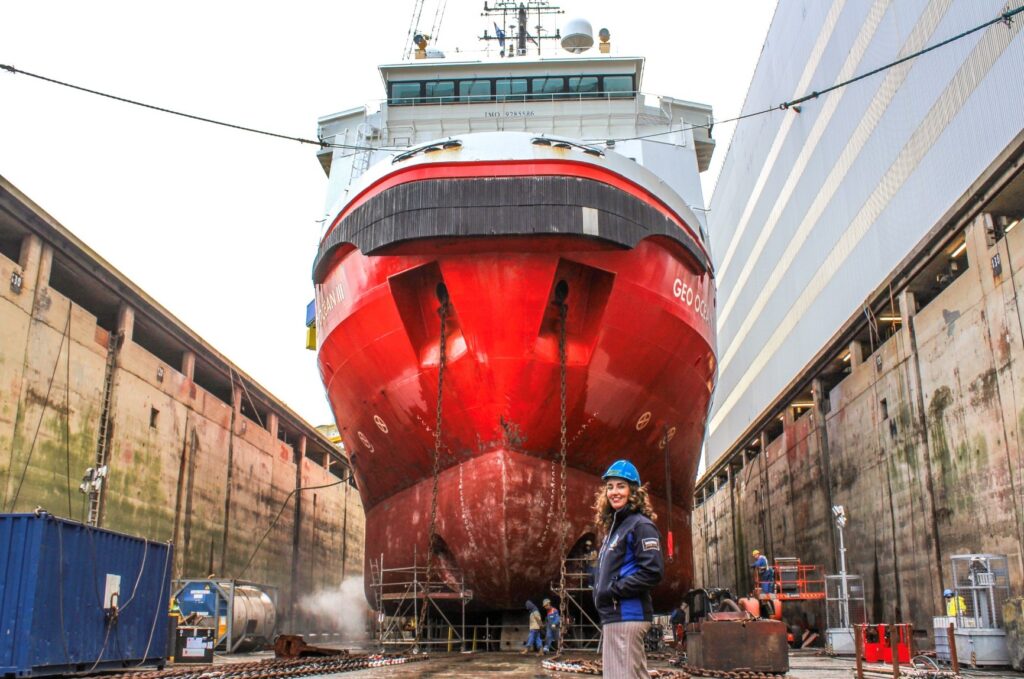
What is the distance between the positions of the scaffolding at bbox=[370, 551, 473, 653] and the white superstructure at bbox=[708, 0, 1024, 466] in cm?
983

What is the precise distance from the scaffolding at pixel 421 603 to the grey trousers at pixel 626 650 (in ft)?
23.5

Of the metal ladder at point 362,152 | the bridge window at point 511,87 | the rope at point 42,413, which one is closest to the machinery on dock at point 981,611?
the bridge window at point 511,87

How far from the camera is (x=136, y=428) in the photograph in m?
16.7

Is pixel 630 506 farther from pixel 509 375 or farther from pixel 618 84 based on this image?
pixel 618 84

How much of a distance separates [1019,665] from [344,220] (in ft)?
30.6

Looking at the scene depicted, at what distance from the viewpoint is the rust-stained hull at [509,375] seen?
34.1ft

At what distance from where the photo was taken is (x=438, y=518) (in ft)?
36.0

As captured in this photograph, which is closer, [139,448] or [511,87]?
[511,87]

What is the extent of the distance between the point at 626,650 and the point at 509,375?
7252mm

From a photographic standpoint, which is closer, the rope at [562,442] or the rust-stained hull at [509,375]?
the rope at [562,442]

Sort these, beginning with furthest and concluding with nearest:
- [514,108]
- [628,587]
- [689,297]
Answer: [514,108] → [689,297] → [628,587]

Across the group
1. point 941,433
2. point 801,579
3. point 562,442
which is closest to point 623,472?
point 562,442

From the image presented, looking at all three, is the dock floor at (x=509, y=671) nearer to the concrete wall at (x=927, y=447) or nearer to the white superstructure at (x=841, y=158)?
the concrete wall at (x=927, y=447)

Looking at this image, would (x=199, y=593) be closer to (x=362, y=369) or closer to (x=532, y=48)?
(x=362, y=369)
